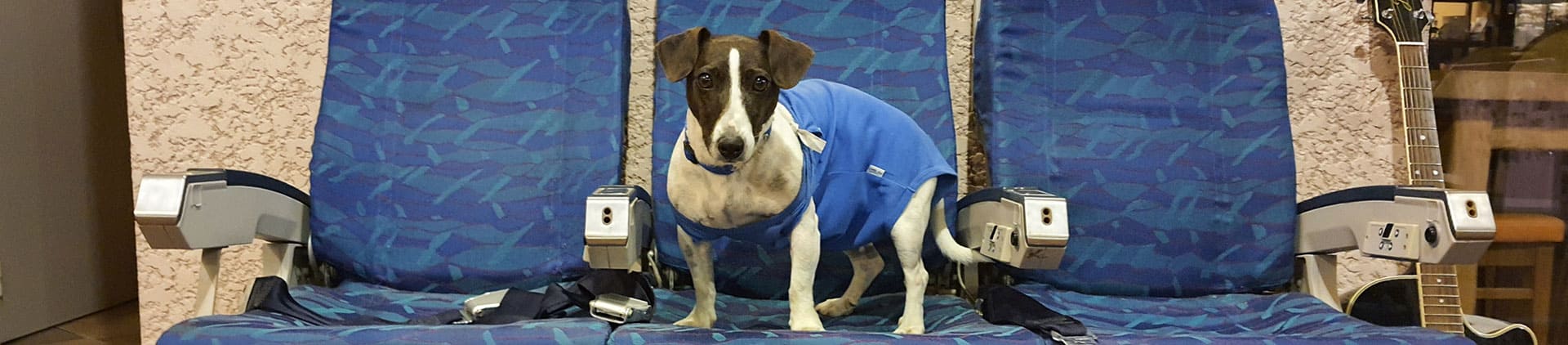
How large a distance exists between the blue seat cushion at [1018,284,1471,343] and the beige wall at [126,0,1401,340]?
415mm

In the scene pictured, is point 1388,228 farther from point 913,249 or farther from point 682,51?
point 682,51

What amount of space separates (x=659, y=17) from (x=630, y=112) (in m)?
0.28

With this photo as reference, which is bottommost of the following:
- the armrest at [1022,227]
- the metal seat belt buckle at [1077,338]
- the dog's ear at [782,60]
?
the metal seat belt buckle at [1077,338]

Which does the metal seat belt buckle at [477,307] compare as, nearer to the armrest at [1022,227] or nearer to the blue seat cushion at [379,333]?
the blue seat cushion at [379,333]

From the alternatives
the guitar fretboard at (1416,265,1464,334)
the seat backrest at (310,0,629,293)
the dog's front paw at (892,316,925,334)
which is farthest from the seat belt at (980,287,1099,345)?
the guitar fretboard at (1416,265,1464,334)

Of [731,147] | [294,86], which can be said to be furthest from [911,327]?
[294,86]

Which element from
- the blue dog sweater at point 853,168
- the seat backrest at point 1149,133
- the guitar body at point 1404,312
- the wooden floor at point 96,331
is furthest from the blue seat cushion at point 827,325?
the wooden floor at point 96,331

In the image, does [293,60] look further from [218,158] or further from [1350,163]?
[1350,163]

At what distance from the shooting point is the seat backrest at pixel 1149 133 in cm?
177

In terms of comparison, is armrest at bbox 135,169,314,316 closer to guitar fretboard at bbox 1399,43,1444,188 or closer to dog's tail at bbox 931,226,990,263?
dog's tail at bbox 931,226,990,263

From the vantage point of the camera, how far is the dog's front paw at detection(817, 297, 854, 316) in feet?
5.43

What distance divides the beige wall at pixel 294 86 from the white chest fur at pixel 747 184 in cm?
67

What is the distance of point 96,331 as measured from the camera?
2.56m

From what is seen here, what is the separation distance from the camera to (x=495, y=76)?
1.82m
